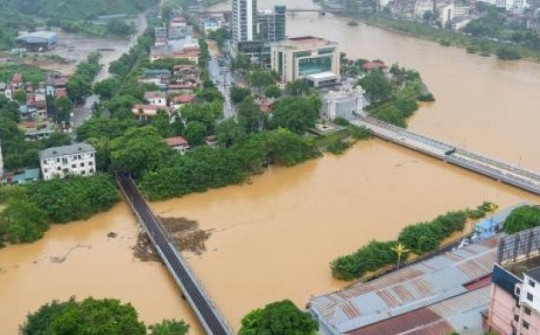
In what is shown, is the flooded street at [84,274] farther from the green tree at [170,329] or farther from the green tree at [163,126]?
the green tree at [163,126]

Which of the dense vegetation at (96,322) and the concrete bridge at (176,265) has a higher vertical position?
the dense vegetation at (96,322)

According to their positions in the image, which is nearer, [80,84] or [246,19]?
[80,84]

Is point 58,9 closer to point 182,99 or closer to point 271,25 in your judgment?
point 271,25

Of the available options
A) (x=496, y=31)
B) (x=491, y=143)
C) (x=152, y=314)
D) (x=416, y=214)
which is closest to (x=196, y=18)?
(x=496, y=31)

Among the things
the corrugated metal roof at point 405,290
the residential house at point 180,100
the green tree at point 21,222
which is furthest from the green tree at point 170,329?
the residential house at point 180,100

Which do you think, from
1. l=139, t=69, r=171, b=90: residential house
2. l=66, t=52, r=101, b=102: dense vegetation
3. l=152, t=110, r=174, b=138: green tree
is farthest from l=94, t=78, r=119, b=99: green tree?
l=152, t=110, r=174, b=138: green tree

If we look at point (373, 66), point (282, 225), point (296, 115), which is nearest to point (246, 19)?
point (373, 66)

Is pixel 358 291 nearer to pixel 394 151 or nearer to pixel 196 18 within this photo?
pixel 394 151
